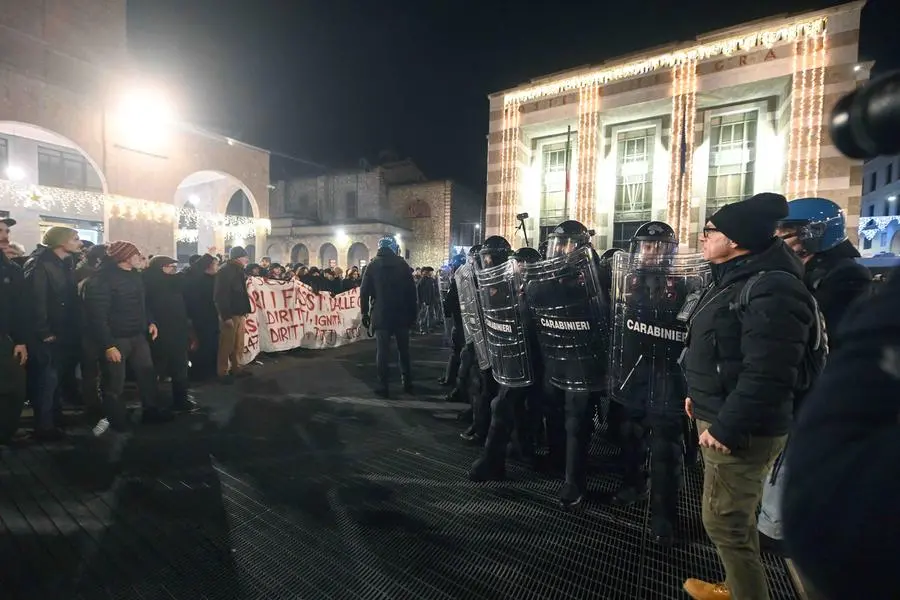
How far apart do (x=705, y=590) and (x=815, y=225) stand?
8.31ft

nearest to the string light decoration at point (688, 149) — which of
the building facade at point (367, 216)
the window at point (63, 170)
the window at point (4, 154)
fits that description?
the building facade at point (367, 216)

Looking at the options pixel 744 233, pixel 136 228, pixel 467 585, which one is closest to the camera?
pixel 744 233

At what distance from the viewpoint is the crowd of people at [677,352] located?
1.84 metres

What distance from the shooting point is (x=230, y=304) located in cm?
683

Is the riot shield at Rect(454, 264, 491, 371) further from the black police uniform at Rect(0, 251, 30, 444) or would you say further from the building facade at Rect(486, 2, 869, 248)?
the building facade at Rect(486, 2, 869, 248)

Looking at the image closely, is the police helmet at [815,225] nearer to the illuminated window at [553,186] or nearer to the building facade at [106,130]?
the illuminated window at [553,186]

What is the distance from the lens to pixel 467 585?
248 centimetres

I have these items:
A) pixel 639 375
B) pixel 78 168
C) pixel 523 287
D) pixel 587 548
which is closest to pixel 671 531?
pixel 587 548

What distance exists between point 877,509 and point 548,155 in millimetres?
20202

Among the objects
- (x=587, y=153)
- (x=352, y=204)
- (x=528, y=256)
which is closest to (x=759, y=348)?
(x=528, y=256)

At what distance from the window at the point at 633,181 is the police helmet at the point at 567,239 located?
1461 cm

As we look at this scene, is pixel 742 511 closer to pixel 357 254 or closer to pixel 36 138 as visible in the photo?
pixel 36 138

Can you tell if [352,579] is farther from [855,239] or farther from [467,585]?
[855,239]

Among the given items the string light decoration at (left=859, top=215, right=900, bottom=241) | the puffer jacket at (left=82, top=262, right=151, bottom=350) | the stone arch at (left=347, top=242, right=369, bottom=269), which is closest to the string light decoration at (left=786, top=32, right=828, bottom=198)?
the string light decoration at (left=859, top=215, right=900, bottom=241)
